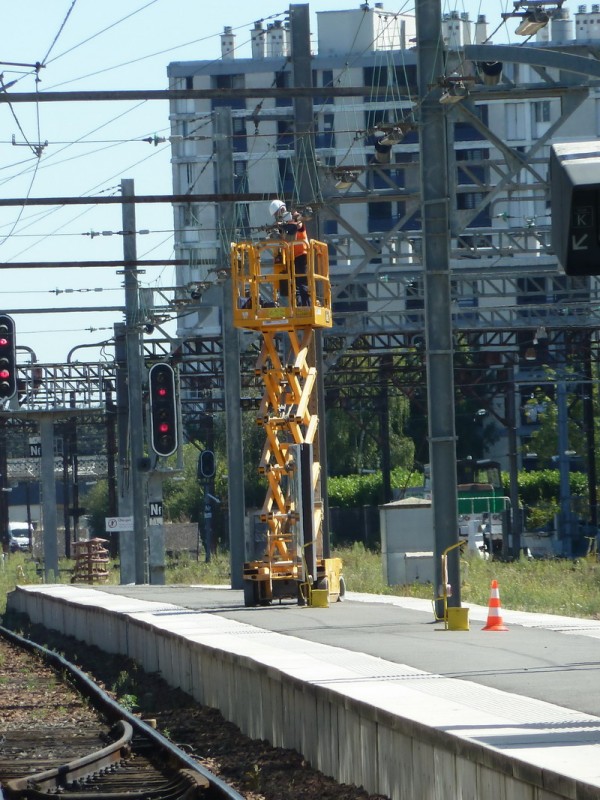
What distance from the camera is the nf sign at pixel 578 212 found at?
7820mm

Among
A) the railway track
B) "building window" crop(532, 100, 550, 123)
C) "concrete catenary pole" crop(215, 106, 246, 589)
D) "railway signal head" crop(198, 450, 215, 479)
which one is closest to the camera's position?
the railway track

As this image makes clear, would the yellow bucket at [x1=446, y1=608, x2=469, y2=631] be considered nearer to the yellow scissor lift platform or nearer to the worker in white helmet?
the yellow scissor lift platform

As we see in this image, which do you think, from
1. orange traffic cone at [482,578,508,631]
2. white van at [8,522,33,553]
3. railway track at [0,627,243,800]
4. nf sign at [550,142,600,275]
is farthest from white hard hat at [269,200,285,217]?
white van at [8,522,33,553]

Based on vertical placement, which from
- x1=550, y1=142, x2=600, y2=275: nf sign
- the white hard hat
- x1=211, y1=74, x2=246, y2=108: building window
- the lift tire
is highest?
x1=211, y1=74, x2=246, y2=108: building window

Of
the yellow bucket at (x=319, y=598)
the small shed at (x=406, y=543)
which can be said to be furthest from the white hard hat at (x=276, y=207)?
the small shed at (x=406, y=543)

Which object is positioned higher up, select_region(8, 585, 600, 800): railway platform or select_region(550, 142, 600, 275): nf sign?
select_region(550, 142, 600, 275): nf sign

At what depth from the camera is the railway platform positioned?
313 inches

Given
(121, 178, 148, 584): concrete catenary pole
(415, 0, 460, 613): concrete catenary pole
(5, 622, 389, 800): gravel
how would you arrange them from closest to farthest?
(5, 622, 389, 800): gravel < (415, 0, 460, 613): concrete catenary pole < (121, 178, 148, 584): concrete catenary pole

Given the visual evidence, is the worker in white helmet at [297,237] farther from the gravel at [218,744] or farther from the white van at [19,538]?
the white van at [19,538]

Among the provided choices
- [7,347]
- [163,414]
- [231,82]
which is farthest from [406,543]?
[231,82]

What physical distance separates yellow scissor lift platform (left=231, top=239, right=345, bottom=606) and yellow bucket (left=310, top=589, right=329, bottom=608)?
0.01 m

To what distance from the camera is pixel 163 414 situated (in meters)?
34.6

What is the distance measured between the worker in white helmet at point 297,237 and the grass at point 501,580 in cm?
587

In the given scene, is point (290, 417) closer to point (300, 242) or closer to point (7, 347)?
point (300, 242)
